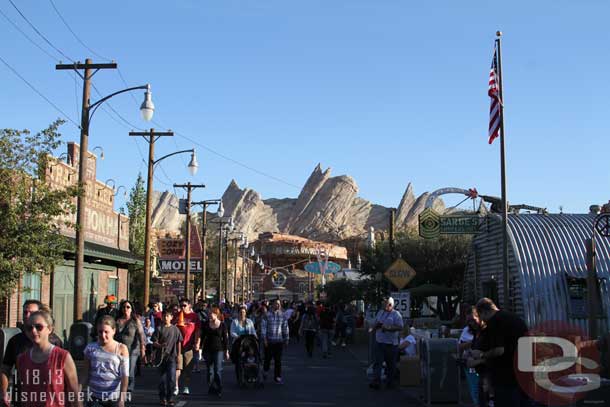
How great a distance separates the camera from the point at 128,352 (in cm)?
952

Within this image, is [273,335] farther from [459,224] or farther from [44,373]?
[44,373]

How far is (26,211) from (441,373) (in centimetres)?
957

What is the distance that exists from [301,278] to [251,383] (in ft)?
343

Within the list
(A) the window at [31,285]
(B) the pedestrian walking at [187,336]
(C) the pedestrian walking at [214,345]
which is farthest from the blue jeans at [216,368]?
(A) the window at [31,285]

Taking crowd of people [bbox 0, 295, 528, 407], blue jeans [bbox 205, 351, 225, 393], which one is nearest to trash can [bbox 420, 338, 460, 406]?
crowd of people [bbox 0, 295, 528, 407]

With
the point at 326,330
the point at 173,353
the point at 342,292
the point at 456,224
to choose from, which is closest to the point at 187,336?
the point at 173,353

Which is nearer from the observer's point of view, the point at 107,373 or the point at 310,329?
the point at 107,373

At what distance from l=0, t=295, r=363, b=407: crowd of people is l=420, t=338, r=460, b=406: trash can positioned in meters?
4.06

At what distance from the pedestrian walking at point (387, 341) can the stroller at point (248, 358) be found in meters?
2.40

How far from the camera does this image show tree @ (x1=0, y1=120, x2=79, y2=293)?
16938 millimetres

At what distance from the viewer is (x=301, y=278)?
12106 centimetres

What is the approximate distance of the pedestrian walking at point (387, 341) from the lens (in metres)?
16.5

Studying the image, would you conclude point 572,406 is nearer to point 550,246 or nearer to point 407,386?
point 407,386

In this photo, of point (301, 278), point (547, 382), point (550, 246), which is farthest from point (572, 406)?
point (301, 278)
